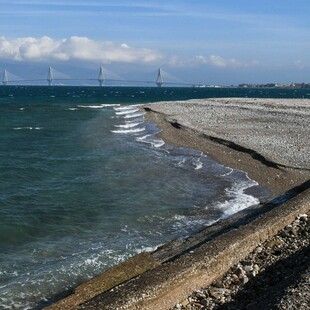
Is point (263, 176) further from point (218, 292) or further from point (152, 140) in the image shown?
point (152, 140)

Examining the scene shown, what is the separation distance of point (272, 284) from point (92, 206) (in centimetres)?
794

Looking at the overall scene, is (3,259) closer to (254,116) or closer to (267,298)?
(267,298)

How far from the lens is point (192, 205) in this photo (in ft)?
48.1

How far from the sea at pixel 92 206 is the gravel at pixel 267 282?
107 inches

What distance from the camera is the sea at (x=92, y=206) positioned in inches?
389

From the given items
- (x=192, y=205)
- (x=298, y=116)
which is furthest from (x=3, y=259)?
(x=298, y=116)

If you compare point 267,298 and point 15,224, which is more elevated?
point 267,298

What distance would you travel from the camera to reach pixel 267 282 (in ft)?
25.1

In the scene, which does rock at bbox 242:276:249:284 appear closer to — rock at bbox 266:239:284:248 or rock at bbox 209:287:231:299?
rock at bbox 209:287:231:299

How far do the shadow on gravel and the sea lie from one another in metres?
3.17

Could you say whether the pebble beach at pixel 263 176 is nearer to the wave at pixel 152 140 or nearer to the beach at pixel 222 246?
the beach at pixel 222 246

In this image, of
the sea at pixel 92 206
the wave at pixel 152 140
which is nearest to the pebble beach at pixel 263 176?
the wave at pixel 152 140

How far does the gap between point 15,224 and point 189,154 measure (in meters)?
12.5

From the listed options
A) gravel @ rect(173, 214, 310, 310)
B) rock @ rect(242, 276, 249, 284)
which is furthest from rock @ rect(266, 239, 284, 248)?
rock @ rect(242, 276, 249, 284)
